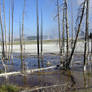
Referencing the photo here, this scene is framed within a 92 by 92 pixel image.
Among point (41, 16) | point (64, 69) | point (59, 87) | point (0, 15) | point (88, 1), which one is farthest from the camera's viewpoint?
point (41, 16)

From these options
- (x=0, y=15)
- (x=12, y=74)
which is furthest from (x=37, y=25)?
(x=12, y=74)

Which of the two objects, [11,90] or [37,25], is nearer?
[11,90]

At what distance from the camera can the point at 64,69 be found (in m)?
12.1

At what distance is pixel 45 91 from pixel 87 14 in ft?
22.1

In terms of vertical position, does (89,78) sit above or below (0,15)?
below

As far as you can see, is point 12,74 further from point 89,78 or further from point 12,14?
point 12,14

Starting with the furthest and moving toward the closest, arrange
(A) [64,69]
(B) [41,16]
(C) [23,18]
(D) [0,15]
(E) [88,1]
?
(B) [41,16] → (D) [0,15] → (C) [23,18] → (A) [64,69] → (E) [88,1]

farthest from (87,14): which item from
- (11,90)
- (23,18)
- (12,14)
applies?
(12,14)

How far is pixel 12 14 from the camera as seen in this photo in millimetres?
16547

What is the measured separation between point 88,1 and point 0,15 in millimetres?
9686

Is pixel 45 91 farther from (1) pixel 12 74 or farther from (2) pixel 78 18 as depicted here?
(2) pixel 78 18

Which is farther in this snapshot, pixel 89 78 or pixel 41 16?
pixel 41 16

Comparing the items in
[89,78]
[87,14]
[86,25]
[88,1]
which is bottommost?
[89,78]

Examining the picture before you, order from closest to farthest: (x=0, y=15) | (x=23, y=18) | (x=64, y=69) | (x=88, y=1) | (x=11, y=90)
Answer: (x=11, y=90) < (x=88, y=1) < (x=64, y=69) < (x=23, y=18) < (x=0, y=15)
